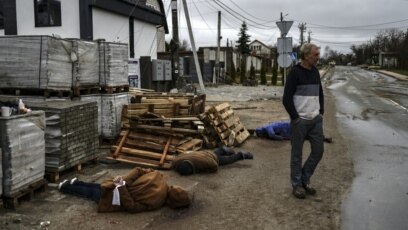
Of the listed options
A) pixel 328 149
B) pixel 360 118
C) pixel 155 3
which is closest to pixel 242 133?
pixel 328 149

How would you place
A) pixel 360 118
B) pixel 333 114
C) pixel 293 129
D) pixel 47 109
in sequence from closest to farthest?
1. pixel 293 129
2. pixel 47 109
3. pixel 360 118
4. pixel 333 114

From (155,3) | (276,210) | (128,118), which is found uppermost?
(155,3)

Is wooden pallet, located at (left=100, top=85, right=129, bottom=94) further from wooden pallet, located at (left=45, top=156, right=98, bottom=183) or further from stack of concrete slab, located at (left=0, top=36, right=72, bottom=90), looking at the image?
wooden pallet, located at (left=45, top=156, right=98, bottom=183)

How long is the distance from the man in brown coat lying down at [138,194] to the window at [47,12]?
13047 millimetres

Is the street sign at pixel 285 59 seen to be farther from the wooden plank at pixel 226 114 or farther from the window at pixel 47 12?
the wooden plank at pixel 226 114

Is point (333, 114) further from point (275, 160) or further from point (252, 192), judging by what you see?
point (252, 192)

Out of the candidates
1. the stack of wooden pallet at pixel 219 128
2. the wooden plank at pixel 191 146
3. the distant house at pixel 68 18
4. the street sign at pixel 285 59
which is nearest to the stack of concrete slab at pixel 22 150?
the wooden plank at pixel 191 146

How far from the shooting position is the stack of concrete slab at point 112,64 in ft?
32.6

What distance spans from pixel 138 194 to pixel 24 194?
1.43 m

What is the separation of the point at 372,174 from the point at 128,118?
461 centimetres

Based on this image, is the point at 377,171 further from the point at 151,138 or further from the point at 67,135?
the point at 67,135

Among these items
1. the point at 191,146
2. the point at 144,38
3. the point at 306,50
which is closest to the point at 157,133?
the point at 191,146

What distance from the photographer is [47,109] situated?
22.9 ft

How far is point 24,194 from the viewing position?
587 centimetres
